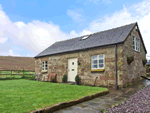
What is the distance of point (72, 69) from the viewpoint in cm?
1195

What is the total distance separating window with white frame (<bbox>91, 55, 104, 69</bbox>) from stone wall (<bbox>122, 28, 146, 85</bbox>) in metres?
1.65

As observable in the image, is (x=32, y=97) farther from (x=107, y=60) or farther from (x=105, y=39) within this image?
(x=105, y=39)

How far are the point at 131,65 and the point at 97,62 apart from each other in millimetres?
2757

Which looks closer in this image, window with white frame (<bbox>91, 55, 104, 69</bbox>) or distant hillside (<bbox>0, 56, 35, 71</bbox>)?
window with white frame (<bbox>91, 55, 104, 69</bbox>)

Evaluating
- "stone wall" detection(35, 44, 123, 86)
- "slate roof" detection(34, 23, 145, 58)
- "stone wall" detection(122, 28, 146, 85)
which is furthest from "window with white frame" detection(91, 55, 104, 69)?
"stone wall" detection(122, 28, 146, 85)

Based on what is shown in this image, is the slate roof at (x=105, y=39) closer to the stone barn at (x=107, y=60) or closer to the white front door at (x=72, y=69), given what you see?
the stone barn at (x=107, y=60)

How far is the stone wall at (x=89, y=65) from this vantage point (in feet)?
30.2

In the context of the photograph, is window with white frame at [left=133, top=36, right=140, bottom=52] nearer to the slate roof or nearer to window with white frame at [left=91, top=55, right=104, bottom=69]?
the slate roof

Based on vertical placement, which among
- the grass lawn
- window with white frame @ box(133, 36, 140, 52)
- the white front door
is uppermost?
window with white frame @ box(133, 36, 140, 52)

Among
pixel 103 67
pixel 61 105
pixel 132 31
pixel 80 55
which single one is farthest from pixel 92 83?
pixel 61 105

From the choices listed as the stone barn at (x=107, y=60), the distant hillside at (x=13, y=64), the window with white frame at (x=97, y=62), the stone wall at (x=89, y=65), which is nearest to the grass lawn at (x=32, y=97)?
the stone wall at (x=89, y=65)

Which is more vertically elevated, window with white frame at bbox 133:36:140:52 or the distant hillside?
window with white frame at bbox 133:36:140:52

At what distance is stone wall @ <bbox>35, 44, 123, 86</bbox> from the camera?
30.2 feet

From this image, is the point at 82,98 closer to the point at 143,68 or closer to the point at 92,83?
the point at 92,83
